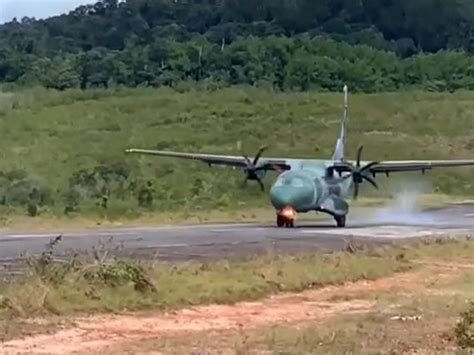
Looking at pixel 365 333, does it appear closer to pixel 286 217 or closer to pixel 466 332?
pixel 466 332

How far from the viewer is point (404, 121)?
7888 centimetres

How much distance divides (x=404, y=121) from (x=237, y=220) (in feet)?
123

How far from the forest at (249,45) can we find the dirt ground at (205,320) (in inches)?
2794

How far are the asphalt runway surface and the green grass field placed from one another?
11.3m

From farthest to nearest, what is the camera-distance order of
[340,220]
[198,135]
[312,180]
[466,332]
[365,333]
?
[198,135] < [340,220] < [312,180] < [365,333] < [466,332]

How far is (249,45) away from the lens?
96188 mm

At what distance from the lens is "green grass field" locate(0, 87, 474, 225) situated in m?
53.6

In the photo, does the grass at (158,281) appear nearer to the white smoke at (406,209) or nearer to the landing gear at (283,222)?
the landing gear at (283,222)

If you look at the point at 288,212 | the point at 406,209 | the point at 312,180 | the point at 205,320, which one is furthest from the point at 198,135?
the point at 205,320

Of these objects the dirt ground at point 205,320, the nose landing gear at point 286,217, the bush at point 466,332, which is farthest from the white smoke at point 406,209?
the bush at point 466,332

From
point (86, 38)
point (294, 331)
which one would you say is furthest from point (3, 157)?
point (86, 38)

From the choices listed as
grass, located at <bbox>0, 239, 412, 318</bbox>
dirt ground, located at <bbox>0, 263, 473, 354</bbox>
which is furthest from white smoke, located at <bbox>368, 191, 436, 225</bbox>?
dirt ground, located at <bbox>0, 263, 473, 354</bbox>

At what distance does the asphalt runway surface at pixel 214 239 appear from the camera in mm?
24606

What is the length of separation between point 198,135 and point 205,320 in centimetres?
5635
